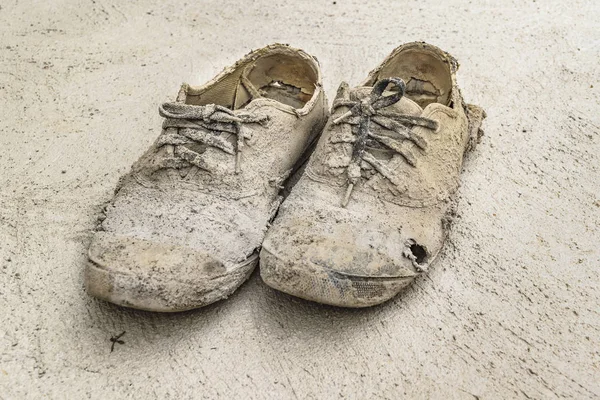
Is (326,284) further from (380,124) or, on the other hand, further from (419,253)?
(380,124)

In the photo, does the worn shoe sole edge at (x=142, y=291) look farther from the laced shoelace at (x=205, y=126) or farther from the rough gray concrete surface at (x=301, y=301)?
the laced shoelace at (x=205, y=126)

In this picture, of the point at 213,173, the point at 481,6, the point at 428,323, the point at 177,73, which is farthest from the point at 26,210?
the point at 481,6

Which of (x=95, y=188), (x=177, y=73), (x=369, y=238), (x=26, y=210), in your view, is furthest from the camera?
(x=177, y=73)

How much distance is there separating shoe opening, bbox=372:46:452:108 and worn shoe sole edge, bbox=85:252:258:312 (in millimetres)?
877

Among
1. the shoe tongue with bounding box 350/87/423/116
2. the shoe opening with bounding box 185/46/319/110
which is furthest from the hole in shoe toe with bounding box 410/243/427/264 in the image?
the shoe opening with bounding box 185/46/319/110

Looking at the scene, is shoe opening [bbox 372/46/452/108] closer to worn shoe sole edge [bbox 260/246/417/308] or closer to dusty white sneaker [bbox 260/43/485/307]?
dusty white sneaker [bbox 260/43/485/307]

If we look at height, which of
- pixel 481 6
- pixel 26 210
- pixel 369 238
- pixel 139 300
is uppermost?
pixel 481 6

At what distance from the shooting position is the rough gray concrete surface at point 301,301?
45.4 inches

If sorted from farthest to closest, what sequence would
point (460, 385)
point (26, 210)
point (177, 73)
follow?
1. point (177, 73)
2. point (26, 210)
3. point (460, 385)

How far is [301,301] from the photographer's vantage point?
130 centimetres

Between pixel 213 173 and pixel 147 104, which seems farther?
pixel 147 104

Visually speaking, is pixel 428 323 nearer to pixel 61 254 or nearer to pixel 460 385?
pixel 460 385

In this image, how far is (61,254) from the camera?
1.38m

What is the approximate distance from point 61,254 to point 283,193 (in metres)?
0.61
